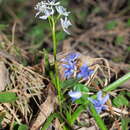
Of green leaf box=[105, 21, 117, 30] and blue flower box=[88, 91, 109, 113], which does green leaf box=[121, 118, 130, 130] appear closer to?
blue flower box=[88, 91, 109, 113]

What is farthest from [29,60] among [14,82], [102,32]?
[102,32]

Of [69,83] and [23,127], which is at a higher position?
[69,83]

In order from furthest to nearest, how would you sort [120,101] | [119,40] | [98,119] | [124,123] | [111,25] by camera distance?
[111,25] → [119,40] → [120,101] → [124,123] → [98,119]

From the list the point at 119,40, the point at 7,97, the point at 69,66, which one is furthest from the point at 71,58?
the point at 119,40

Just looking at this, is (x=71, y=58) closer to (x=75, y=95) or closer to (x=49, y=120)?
(x=75, y=95)

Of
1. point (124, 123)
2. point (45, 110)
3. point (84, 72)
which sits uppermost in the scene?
point (84, 72)

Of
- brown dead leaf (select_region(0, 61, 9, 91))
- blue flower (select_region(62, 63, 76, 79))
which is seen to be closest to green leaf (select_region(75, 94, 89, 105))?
blue flower (select_region(62, 63, 76, 79))
